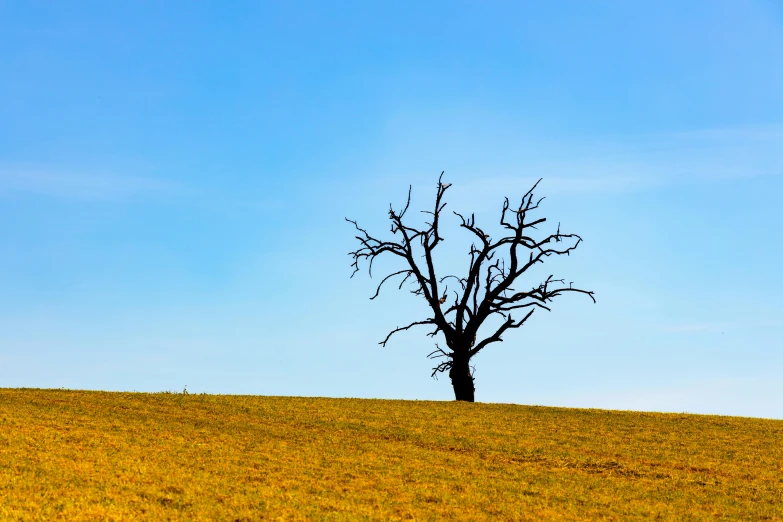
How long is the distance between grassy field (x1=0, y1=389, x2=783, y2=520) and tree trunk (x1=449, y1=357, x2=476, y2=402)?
7238mm

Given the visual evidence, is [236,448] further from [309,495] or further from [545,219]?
[545,219]

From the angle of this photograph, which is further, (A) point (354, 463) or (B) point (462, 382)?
(B) point (462, 382)

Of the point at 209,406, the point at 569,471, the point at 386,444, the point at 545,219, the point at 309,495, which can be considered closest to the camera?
the point at 309,495

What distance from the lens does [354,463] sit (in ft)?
73.1

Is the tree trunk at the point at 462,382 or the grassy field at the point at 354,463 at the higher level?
the tree trunk at the point at 462,382

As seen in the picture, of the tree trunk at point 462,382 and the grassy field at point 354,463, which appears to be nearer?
the grassy field at point 354,463

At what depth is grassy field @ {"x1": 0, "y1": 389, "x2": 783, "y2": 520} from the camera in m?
17.8

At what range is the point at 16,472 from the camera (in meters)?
19.1

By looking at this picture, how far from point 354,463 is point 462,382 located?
19.9 m

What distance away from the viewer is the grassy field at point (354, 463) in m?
17.8

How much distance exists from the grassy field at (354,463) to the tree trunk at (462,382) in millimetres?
7238

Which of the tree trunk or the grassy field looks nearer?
the grassy field

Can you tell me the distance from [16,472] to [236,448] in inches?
237

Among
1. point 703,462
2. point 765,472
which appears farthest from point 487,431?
point 765,472
